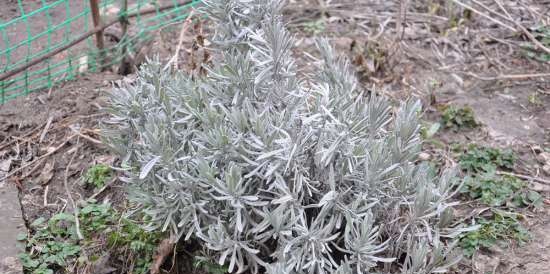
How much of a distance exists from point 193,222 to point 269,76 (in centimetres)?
64

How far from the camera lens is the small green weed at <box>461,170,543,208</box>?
3.08 meters

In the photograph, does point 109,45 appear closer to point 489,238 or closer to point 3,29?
point 3,29

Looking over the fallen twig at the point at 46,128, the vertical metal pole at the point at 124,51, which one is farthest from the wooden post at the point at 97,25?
the fallen twig at the point at 46,128

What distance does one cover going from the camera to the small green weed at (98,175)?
3139mm

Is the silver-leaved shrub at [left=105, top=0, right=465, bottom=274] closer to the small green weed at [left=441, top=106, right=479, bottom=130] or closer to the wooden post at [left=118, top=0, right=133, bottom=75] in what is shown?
the small green weed at [left=441, top=106, right=479, bottom=130]

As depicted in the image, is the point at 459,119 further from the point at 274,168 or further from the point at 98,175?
the point at 98,175

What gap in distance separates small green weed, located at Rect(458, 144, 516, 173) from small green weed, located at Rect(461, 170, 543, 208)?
10 centimetres

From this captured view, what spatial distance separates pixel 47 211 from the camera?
3072 millimetres

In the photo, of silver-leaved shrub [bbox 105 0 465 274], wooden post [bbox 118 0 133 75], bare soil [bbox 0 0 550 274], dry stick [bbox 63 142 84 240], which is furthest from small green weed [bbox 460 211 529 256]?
wooden post [bbox 118 0 133 75]

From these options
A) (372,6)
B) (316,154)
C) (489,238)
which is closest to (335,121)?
(316,154)

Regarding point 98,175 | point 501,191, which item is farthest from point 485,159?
point 98,175

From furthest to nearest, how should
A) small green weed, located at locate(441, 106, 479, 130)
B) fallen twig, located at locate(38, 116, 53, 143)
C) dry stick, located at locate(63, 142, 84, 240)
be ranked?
1. small green weed, located at locate(441, 106, 479, 130)
2. fallen twig, located at locate(38, 116, 53, 143)
3. dry stick, located at locate(63, 142, 84, 240)

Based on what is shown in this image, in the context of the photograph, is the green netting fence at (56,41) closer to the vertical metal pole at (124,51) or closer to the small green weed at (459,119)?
the vertical metal pole at (124,51)

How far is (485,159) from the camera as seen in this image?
335 centimetres
